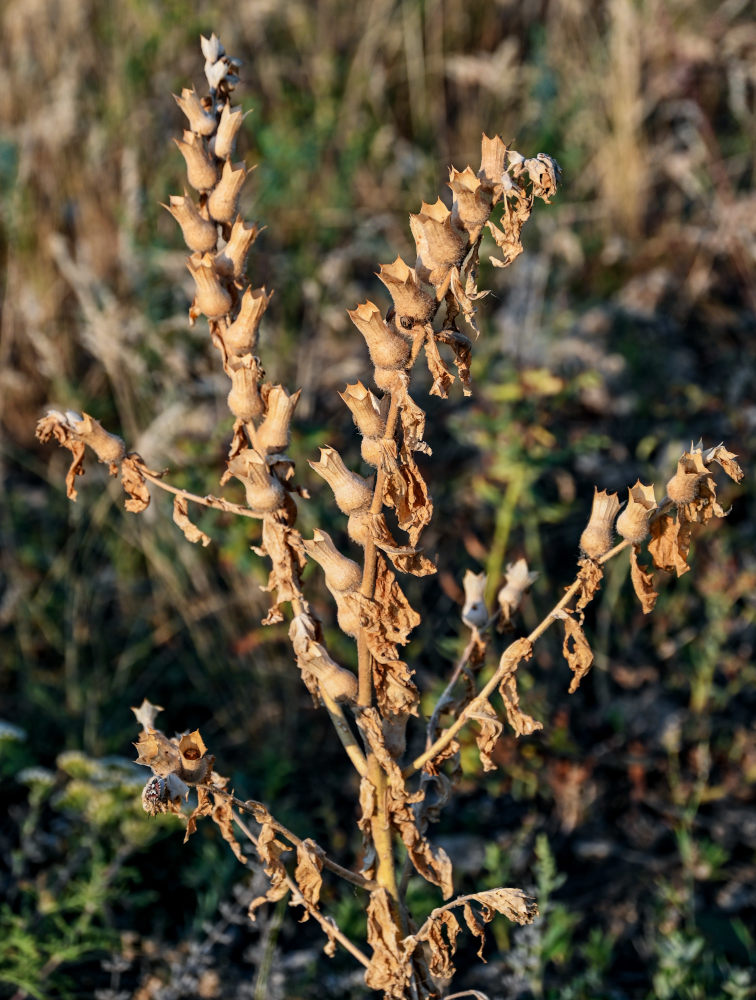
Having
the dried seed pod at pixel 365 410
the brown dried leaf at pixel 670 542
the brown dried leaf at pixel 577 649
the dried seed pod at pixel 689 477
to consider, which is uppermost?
the dried seed pod at pixel 365 410

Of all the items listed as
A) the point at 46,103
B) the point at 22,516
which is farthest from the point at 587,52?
the point at 22,516

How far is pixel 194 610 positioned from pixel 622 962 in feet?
4.35

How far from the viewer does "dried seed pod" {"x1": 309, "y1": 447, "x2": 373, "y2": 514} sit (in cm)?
110

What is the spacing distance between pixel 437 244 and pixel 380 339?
11 centimetres

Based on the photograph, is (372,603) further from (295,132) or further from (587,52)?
(587,52)

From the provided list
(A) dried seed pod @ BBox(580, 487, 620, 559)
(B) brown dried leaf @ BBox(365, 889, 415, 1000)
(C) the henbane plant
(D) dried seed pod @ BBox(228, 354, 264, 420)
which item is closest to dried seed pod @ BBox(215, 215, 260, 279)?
(C) the henbane plant

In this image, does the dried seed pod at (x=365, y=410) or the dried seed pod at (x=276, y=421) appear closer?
the dried seed pod at (x=365, y=410)

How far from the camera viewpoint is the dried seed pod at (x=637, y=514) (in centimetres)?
116

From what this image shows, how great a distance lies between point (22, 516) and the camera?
123 inches

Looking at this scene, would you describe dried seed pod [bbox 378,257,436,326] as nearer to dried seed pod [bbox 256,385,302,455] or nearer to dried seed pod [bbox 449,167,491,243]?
dried seed pod [bbox 449,167,491,243]

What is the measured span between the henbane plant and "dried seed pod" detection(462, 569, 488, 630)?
0.08m

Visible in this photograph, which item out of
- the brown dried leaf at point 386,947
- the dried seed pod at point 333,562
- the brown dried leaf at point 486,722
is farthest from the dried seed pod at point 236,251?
the brown dried leaf at point 386,947

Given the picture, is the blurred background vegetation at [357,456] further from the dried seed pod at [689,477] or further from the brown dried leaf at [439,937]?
the dried seed pod at [689,477]

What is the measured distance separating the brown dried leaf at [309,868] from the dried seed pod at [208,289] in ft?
2.10
